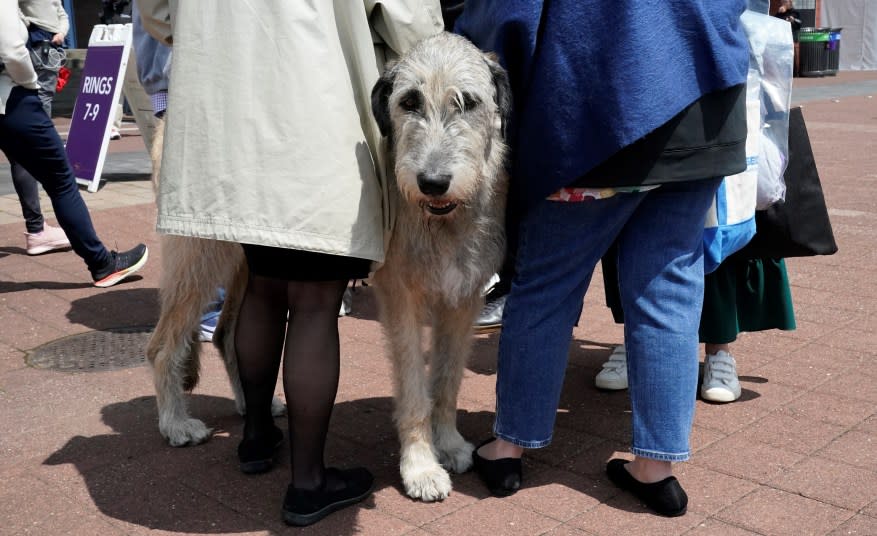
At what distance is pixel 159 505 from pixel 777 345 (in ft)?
10.7

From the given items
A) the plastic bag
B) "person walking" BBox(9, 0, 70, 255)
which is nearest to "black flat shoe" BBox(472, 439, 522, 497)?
the plastic bag

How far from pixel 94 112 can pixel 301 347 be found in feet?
23.8

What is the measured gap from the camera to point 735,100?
3.11m

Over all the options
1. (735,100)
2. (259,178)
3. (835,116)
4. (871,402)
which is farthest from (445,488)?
(835,116)

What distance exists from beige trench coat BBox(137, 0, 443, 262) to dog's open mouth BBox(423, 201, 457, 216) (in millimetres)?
245

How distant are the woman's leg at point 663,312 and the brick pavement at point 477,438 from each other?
27cm

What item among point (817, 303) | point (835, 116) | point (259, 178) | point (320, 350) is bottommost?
point (835, 116)

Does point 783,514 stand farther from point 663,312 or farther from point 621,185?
point 621,185

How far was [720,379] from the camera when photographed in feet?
14.0

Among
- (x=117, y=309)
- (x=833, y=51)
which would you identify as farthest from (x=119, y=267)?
(x=833, y=51)

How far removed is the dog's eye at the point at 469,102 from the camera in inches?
120

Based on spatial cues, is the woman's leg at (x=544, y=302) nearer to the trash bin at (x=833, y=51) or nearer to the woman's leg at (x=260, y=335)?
the woman's leg at (x=260, y=335)

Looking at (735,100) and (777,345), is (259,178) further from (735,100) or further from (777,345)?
(777,345)

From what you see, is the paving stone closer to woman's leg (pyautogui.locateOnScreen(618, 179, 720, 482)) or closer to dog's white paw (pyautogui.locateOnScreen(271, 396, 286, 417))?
woman's leg (pyautogui.locateOnScreen(618, 179, 720, 482))
